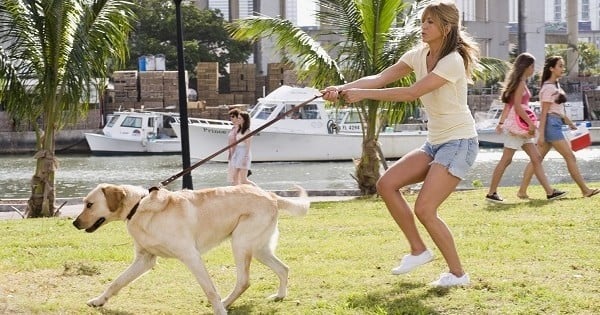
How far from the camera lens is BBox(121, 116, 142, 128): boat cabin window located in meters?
44.0

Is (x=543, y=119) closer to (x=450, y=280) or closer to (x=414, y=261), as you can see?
(x=414, y=261)

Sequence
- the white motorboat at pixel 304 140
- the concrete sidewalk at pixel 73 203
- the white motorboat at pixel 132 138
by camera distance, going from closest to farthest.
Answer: the concrete sidewalk at pixel 73 203
the white motorboat at pixel 304 140
the white motorboat at pixel 132 138

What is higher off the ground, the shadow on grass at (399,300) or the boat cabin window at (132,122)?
the boat cabin window at (132,122)

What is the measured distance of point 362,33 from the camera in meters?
16.1

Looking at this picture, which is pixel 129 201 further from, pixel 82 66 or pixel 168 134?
pixel 168 134

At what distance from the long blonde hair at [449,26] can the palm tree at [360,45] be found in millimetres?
9410

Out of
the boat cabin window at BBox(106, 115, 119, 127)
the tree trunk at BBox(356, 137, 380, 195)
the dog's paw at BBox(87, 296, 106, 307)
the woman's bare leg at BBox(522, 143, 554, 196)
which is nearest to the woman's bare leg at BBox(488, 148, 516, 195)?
the woman's bare leg at BBox(522, 143, 554, 196)

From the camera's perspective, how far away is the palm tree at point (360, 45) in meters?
15.9

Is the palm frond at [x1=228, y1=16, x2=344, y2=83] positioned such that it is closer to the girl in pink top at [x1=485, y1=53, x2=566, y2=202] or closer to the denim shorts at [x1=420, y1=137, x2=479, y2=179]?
the girl in pink top at [x1=485, y1=53, x2=566, y2=202]

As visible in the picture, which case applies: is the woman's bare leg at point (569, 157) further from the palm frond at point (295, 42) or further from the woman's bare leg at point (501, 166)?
the palm frond at point (295, 42)

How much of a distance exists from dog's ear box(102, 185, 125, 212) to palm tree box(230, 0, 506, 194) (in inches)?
404

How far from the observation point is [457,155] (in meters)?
6.34

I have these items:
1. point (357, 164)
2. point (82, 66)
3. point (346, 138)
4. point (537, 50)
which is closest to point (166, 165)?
point (346, 138)

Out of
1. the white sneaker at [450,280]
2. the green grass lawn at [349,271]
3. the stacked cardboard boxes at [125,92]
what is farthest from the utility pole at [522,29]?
the white sneaker at [450,280]
